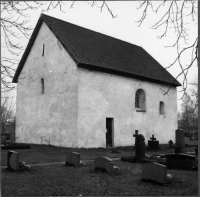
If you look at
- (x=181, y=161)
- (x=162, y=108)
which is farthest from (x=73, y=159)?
(x=162, y=108)

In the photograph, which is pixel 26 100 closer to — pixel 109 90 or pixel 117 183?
pixel 109 90

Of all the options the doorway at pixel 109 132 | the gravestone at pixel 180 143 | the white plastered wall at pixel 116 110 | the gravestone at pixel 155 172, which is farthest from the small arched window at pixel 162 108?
the gravestone at pixel 155 172

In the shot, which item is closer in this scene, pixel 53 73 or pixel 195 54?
pixel 195 54

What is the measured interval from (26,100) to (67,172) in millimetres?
14199

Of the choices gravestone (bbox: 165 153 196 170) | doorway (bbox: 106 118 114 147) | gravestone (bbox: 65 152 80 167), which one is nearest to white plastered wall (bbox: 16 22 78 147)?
doorway (bbox: 106 118 114 147)

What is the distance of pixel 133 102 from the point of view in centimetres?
2102

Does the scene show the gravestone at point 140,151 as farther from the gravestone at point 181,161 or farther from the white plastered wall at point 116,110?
the white plastered wall at point 116,110

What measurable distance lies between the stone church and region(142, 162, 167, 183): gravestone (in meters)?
10.2

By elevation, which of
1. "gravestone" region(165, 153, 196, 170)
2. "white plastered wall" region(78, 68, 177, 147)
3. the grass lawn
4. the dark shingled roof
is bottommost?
the grass lawn

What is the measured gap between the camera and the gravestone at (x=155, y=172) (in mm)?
6965

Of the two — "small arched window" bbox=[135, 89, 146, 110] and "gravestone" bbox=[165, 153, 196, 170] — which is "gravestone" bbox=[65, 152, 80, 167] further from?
"small arched window" bbox=[135, 89, 146, 110]

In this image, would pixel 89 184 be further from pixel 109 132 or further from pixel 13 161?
pixel 109 132

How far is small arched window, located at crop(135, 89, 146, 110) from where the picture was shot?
22.1 m

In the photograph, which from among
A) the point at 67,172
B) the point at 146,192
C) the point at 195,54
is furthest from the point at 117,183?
the point at 195,54
